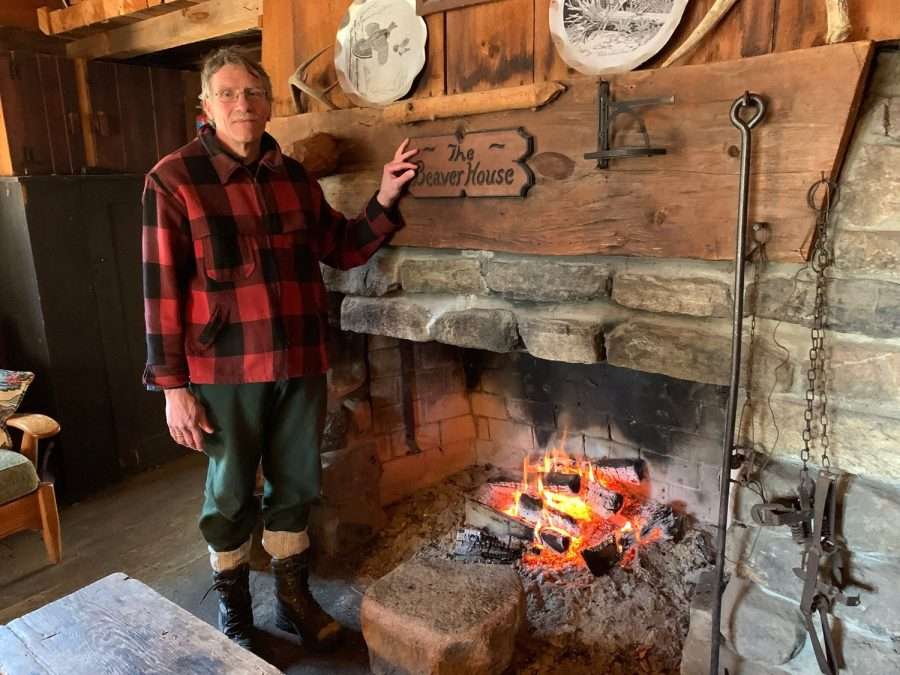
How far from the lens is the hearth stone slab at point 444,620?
1.71m

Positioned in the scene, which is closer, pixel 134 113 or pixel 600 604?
pixel 600 604

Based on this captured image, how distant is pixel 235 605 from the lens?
6.77ft

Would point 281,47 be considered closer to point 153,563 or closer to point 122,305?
point 122,305

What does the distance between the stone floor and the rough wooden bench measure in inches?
22.7

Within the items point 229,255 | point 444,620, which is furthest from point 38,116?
point 444,620

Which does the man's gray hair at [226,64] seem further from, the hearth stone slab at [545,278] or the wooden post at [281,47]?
the hearth stone slab at [545,278]

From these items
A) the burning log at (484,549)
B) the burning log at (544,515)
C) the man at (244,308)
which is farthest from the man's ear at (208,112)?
the burning log at (544,515)

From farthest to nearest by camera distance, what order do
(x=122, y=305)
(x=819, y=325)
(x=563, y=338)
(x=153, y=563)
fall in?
(x=122, y=305)
(x=153, y=563)
(x=563, y=338)
(x=819, y=325)

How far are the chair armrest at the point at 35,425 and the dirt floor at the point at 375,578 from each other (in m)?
0.51

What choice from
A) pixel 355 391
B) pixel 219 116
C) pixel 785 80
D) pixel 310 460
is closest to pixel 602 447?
pixel 355 391

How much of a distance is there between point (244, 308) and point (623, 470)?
1.45m

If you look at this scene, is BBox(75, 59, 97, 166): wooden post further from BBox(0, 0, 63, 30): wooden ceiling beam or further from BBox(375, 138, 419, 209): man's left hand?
BBox(375, 138, 419, 209): man's left hand

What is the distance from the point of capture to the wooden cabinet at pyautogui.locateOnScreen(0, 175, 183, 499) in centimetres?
305

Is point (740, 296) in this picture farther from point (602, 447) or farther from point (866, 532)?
point (602, 447)
